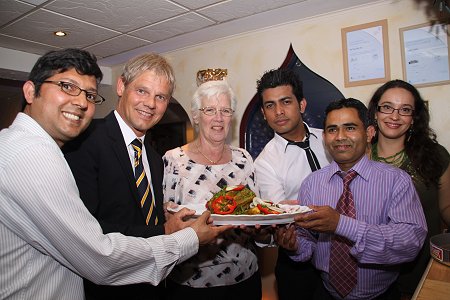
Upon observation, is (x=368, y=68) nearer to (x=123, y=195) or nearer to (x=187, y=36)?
(x=187, y=36)

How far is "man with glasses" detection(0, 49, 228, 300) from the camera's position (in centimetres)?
110

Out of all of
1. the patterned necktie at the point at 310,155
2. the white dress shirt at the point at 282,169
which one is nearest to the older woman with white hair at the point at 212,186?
the white dress shirt at the point at 282,169

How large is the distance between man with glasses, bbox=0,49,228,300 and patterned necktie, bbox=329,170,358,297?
830 mm

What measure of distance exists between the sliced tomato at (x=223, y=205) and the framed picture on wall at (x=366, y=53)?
7.20 ft

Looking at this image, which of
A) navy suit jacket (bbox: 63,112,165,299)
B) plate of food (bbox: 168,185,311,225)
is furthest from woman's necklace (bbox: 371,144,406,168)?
navy suit jacket (bbox: 63,112,165,299)

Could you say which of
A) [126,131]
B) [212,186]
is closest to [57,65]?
[126,131]

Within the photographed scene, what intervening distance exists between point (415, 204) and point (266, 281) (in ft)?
8.67

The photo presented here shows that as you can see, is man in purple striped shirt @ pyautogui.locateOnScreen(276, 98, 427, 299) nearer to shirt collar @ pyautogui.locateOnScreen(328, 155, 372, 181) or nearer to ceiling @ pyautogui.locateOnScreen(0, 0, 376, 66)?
shirt collar @ pyautogui.locateOnScreen(328, 155, 372, 181)

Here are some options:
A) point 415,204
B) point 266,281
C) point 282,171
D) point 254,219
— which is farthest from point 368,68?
point 266,281

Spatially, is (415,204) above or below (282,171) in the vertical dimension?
below

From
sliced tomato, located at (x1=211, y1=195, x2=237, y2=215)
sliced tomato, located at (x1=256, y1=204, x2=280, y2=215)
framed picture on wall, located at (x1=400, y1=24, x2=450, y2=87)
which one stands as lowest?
sliced tomato, located at (x1=256, y1=204, x2=280, y2=215)

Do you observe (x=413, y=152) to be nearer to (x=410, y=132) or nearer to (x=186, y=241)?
(x=410, y=132)

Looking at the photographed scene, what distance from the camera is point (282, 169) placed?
2.39 m

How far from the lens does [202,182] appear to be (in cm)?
211
